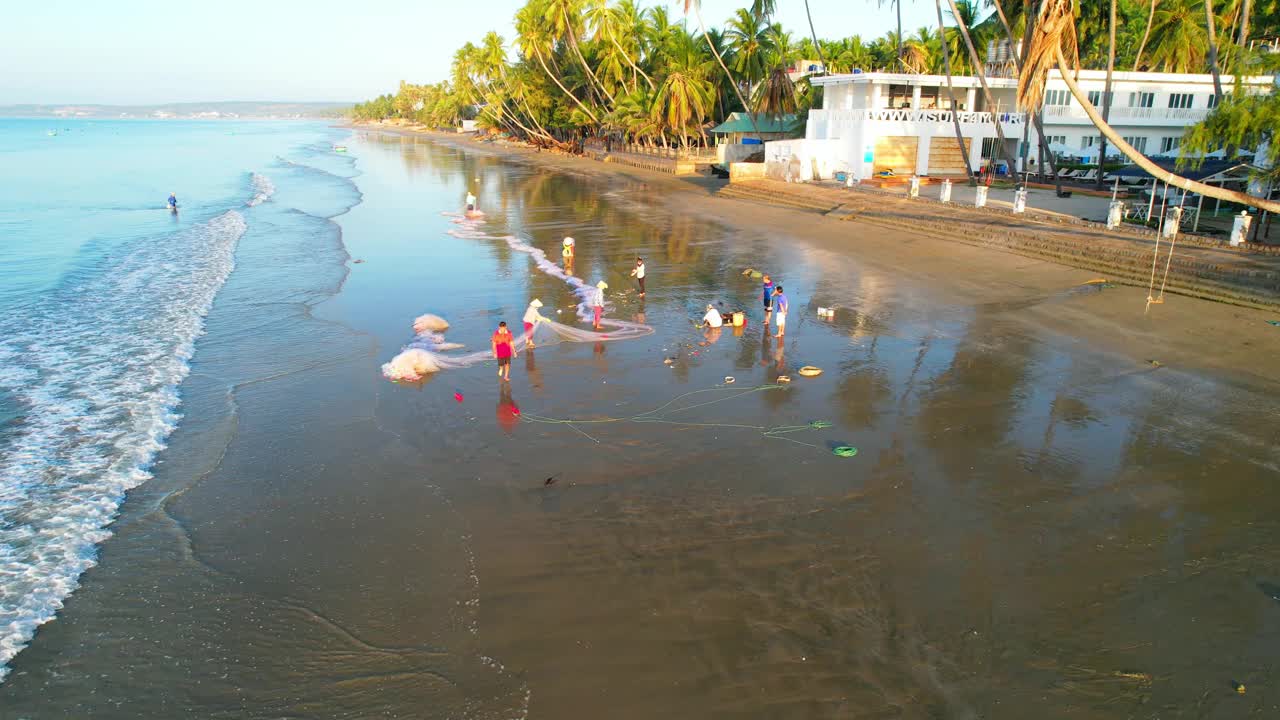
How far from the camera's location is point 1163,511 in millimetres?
8852

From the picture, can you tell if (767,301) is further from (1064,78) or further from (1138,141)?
(1138,141)

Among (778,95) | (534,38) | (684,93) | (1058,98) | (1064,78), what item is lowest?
(1064,78)

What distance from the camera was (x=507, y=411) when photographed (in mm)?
12078

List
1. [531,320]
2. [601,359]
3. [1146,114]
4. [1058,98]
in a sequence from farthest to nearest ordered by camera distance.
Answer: [1058,98]
[1146,114]
[531,320]
[601,359]

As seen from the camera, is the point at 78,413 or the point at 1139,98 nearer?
the point at 78,413

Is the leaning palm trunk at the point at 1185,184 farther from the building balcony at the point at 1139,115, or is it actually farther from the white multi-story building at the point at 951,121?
the building balcony at the point at 1139,115

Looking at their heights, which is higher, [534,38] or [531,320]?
[534,38]

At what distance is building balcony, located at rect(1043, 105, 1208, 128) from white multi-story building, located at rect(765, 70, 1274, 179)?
0.06 metres

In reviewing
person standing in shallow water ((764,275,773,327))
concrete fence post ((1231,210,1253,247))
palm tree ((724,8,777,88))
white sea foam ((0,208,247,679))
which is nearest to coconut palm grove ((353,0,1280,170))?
palm tree ((724,8,777,88))

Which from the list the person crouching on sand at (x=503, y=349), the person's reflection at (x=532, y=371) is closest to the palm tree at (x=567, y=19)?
the person's reflection at (x=532, y=371)

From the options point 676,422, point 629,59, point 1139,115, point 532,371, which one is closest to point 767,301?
point 532,371

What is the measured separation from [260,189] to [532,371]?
44.5m

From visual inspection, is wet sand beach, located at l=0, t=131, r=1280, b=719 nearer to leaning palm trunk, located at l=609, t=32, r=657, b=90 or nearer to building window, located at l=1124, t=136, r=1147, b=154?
building window, located at l=1124, t=136, r=1147, b=154

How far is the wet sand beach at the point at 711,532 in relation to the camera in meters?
6.39
